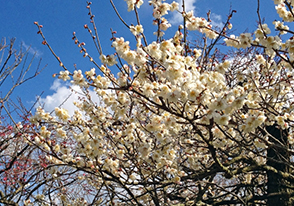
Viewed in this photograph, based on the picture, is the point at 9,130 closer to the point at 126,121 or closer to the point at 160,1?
the point at 126,121

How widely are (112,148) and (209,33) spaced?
2.94 m

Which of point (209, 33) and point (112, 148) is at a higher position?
point (209, 33)

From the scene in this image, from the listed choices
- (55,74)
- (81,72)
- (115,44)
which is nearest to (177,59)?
(115,44)

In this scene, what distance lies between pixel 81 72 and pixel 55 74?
1.31ft

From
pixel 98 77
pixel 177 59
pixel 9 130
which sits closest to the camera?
pixel 177 59

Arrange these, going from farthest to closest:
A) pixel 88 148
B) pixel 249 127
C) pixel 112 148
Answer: pixel 112 148 < pixel 88 148 < pixel 249 127

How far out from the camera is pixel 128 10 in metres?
2.99

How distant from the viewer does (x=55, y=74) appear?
3291 mm

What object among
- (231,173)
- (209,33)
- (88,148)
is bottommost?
(231,173)

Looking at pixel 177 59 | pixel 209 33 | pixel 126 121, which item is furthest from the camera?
pixel 126 121

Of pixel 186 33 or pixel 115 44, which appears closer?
pixel 115 44

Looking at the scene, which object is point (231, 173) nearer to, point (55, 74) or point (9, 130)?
point (55, 74)

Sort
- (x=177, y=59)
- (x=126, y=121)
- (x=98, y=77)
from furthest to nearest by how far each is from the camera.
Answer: (x=126, y=121)
(x=98, y=77)
(x=177, y=59)

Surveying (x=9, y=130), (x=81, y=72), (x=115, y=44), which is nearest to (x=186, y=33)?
(x=115, y=44)
